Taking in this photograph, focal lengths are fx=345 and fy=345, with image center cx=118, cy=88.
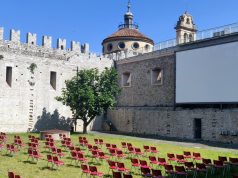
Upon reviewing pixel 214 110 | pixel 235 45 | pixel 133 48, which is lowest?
pixel 214 110

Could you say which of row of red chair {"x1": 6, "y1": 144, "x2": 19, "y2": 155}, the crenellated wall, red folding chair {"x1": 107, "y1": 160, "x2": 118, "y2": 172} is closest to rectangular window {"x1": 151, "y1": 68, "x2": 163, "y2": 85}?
the crenellated wall

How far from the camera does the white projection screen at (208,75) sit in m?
25.6

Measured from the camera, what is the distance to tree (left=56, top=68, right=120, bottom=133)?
2989cm

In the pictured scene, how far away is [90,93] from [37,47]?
8.58m

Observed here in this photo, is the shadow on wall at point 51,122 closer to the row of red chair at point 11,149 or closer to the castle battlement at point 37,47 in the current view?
the castle battlement at point 37,47

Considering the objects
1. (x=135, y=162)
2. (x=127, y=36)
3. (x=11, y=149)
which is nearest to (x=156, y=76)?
(x=127, y=36)

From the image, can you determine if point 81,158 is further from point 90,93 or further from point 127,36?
point 127,36

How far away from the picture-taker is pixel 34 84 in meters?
31.8

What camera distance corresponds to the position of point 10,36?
107ft

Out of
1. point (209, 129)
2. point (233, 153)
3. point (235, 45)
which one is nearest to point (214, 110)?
point (209, 129)

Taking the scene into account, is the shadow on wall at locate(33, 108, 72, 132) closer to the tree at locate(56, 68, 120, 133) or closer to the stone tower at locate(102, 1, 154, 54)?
the tree at locate(56, 68, 120, 133)

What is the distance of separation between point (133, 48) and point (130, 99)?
1113 cm

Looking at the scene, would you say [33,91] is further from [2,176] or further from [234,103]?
[2,176]

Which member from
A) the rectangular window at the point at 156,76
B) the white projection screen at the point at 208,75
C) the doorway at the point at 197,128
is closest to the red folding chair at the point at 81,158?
A: the white projection screen at the point at 208,75
